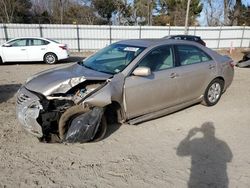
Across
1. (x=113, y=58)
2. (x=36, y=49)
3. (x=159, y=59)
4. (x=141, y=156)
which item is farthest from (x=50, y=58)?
(x=141, y=156)

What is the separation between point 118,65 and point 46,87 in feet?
4.33

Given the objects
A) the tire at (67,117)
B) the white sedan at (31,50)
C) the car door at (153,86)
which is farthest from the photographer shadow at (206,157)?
the white sedan at (31,50)

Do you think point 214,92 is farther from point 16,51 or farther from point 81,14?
point 81,14

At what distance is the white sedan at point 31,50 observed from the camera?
12.6m

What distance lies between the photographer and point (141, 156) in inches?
152

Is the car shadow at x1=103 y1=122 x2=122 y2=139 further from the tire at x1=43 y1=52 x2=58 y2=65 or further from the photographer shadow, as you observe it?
the tire at x1=43 y1=52 x2=58 y2=65

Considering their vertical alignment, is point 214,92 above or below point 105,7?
below

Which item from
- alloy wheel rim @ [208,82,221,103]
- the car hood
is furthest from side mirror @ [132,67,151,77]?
alloy wheel rim @ [208,82,221,103]

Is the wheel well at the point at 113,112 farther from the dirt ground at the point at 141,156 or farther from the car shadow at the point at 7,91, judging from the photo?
the car shadow at the point at 7,91

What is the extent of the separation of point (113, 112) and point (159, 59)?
53.4 inches

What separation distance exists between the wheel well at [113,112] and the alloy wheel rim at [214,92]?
251 centimetres

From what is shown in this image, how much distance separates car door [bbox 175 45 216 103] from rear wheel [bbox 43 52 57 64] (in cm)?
931

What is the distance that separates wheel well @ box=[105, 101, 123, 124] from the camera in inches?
171

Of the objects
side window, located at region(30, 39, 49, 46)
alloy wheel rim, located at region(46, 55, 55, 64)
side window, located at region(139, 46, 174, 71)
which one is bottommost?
alloy wheel rim, located at region(46, 55, 55, 64)
